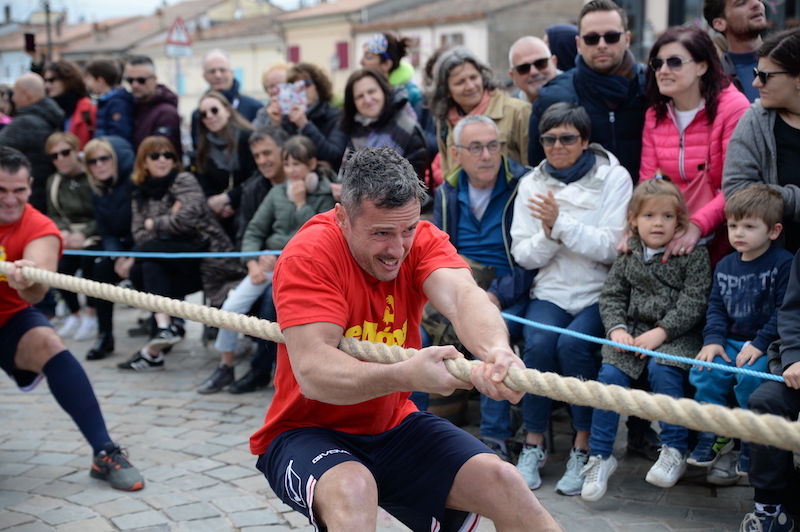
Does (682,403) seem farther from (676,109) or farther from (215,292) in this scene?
(215,292)

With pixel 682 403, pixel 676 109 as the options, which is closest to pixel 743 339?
pixel 676 109

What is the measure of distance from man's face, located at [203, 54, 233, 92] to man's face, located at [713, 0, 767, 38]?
469 centimetres

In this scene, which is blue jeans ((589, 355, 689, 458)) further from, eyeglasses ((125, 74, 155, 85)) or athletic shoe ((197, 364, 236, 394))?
eyeglasses ((125, 74, 155, 85))

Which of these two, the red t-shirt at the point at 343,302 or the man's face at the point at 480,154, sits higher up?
the man's face at the point at 480,154

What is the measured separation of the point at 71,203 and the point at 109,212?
624mm

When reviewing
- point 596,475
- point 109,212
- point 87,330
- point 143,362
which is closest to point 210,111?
point 109,212

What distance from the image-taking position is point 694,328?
161 inches

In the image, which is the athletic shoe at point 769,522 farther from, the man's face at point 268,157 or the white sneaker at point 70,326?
the white sneaker at point 70,326

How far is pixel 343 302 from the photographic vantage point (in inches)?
107

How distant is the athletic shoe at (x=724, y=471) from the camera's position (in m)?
3.99

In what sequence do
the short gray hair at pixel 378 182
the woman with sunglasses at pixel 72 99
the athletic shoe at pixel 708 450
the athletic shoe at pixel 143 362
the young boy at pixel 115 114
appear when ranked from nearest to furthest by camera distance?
the short gray hair at pixel 378 182 < the athletic shoe at pixel 708 450 < the athletic shoe at pixel 143 362 < the young boy at pixel 115 114 < the woman with sunglasses at pixel 72 99

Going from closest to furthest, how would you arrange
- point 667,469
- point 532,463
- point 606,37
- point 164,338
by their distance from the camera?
1. point 667,469
2. point 532,463
3. point 606,37
4. point 164,338

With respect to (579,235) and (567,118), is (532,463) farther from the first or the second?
(567,118)

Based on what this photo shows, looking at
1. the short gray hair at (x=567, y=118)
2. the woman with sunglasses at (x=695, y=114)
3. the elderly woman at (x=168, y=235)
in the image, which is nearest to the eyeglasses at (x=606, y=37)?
the woman with sunglasses at (x=695, y=114)
